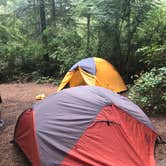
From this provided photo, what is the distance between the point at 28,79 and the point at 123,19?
19.9 feet

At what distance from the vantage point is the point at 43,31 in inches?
570

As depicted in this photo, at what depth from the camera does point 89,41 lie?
40.1 ft

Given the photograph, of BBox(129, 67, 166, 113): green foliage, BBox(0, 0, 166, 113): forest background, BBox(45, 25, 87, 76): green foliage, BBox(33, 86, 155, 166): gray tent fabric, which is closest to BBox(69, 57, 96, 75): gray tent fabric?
BBox(0, 0, 166, 113): forest background

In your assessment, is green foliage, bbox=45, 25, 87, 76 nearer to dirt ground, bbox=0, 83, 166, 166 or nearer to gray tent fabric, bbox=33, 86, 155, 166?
dirt ground, bbox=0, 83, 166, 166

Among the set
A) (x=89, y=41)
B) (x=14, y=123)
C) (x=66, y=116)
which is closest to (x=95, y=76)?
(x=89, y=41)

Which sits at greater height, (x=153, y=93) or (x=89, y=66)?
(x=153, y=93)

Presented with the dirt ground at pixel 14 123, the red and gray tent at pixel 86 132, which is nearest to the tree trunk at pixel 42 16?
the dirt ground at pixel 14 123

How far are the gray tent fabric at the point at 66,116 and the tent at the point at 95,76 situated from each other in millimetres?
4304

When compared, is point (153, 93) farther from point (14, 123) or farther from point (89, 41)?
point (89, 41)

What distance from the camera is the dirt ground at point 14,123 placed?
202 inches

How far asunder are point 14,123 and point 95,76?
359 centimetres

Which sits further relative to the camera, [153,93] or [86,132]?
[153,93]

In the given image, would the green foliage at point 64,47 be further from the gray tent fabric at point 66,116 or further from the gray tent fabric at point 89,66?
the gray tent fabric at point 66,116

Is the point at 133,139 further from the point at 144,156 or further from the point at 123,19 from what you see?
the point at 123,19
